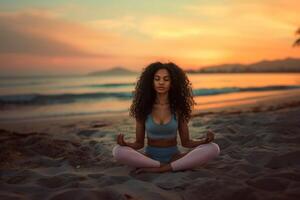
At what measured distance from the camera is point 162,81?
15.9ft

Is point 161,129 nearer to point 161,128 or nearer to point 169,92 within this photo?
point 161,128

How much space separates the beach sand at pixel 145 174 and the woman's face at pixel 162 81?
1053 millimetres

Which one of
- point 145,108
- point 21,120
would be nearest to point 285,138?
point 145,108

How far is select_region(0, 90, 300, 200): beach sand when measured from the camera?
12.7 ft

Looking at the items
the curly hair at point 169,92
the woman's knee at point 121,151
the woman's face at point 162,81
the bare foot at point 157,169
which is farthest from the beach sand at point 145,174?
the woman's face at point 162,81

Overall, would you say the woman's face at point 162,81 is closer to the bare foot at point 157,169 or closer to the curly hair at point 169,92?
the curly hair at point 169,92

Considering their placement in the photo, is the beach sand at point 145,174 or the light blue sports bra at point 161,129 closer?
the beach sand at point 145,174

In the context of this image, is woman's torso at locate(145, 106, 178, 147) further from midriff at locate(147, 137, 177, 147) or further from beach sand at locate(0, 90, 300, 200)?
beach sand at locate(0, 90, 300, 200)

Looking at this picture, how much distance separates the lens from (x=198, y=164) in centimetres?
480

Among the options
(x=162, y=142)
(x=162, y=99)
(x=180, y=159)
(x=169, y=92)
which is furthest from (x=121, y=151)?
(x=169, y=92)

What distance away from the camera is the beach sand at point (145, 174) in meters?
3.86

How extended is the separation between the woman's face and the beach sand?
1053 mm

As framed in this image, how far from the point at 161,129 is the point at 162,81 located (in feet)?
1.98

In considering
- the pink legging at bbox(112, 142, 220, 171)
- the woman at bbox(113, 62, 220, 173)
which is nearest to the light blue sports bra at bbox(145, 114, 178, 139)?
the woman at bbox(113, 62, 220, 173)
